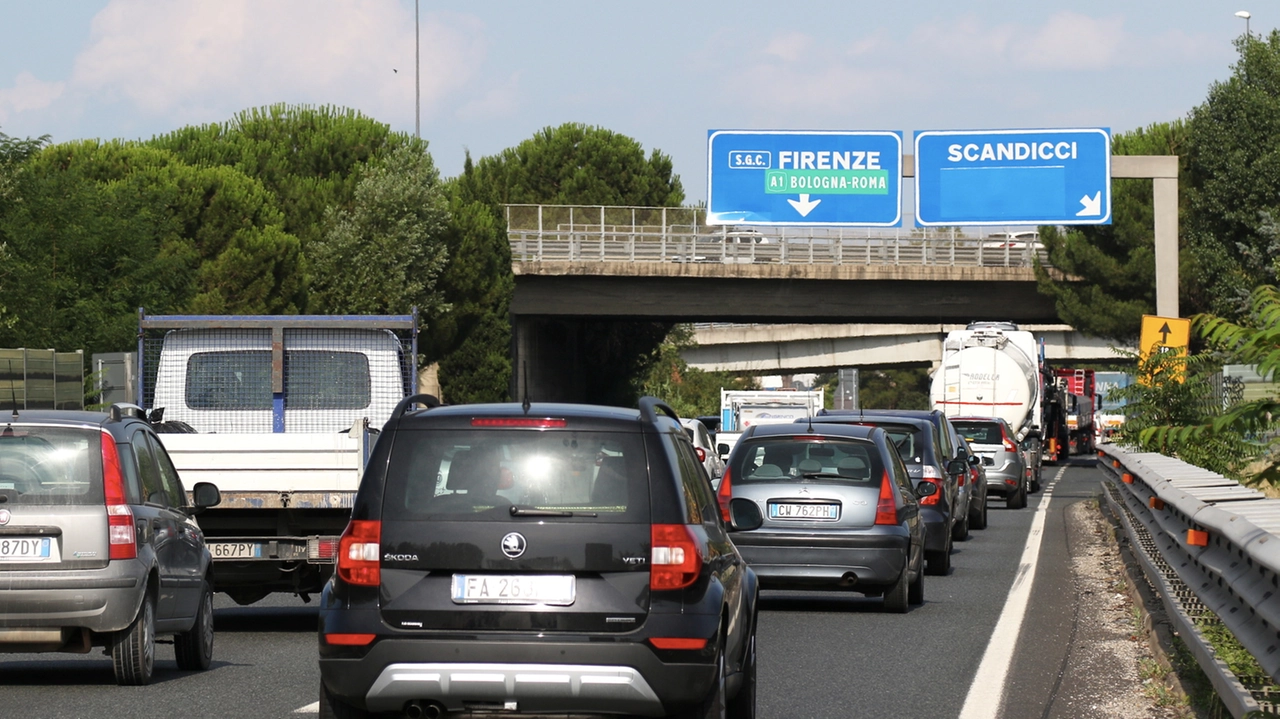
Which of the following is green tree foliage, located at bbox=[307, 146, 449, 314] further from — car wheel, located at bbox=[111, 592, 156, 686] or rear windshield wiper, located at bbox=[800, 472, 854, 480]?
car wheel, located at bbox=[111, 592, 156, 686]

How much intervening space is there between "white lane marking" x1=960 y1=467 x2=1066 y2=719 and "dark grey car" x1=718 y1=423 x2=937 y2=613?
2.93 ft

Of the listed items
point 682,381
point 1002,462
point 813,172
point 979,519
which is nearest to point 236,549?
point 979,519

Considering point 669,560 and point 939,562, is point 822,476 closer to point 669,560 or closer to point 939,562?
point 939,562

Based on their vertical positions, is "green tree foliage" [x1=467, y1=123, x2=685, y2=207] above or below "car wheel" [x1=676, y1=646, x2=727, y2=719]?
above

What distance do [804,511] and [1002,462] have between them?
17.6 m

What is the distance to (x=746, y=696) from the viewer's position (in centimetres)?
813

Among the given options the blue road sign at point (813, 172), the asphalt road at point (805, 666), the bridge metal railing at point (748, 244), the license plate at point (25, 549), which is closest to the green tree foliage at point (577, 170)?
the bridge metal railing at point (748, 244)

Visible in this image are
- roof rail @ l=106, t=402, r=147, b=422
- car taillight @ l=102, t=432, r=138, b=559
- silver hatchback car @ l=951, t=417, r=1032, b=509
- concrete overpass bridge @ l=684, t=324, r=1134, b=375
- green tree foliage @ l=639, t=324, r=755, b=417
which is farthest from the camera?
concrete overpass bridge @ l=684, t=324, r=1134, b=375

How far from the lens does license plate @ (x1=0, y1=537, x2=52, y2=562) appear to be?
9.72m

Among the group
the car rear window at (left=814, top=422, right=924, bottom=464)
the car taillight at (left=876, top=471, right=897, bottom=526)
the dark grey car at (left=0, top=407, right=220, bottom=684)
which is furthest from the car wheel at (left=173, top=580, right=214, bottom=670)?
the car rear window at (left=814, top=422, right=924, bottom=464)

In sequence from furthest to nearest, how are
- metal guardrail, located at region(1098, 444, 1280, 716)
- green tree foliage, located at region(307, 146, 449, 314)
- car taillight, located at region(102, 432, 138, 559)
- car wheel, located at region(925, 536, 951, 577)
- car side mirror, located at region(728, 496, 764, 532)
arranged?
1. green tree foliage, located at region(307, 146, 449, 314)
2. car wheel, located at region(925, 536, 951, 577)
3. car taillight, located at region(102, 432, 138, 559)
4. car side mirror, located at region(728, 496, 764, 532)
5. metal guardrail, located at region(1098, 444, 1280, 716)

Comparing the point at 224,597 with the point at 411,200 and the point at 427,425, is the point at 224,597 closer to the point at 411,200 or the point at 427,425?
the point at 427,425

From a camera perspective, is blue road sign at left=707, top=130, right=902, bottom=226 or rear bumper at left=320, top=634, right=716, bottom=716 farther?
blue road sign at left=707, top=130, right=902, bottom=226

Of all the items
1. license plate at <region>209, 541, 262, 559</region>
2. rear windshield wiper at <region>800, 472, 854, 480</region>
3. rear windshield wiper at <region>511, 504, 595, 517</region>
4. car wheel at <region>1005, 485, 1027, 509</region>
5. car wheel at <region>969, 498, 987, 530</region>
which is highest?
rear windshield wiper at <region>511, 504, 595, 517</region>
